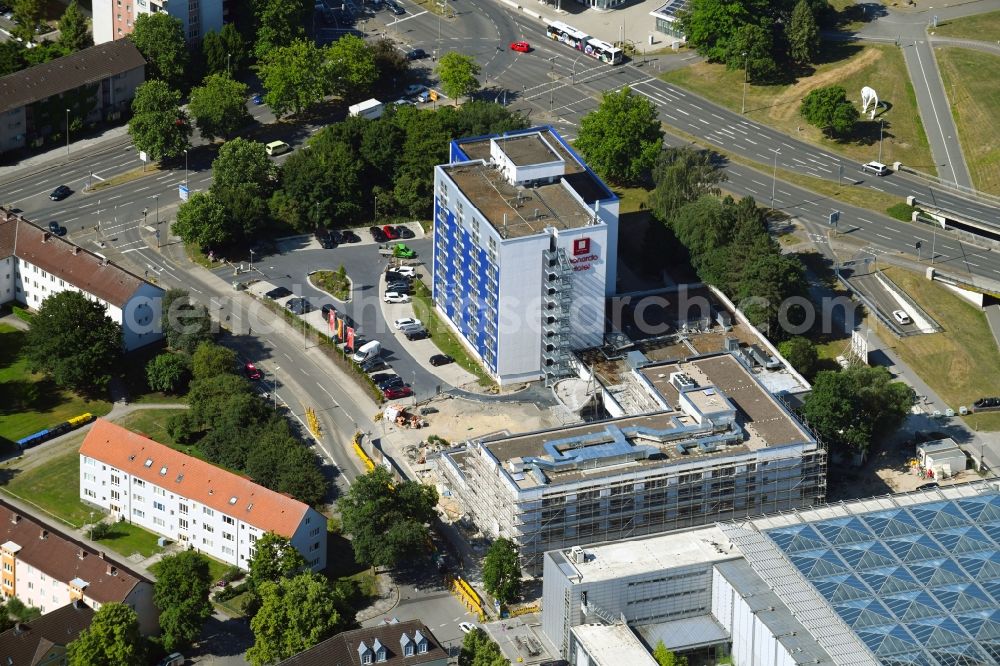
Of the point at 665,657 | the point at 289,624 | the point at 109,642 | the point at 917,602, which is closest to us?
the point at 917,602

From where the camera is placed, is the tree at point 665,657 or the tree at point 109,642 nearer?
the tree at point 109,642

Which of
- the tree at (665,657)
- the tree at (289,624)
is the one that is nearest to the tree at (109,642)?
the tree at (289,624)

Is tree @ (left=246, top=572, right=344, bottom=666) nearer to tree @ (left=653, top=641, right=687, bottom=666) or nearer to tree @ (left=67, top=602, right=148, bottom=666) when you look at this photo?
tree @ (left=67, top=602, right=148, bottom=666)

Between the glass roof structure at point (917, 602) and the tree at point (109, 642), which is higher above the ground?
the glass roof structure at point (917, 602)

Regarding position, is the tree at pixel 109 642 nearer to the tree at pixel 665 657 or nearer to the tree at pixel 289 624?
the tree at pixel 289 624

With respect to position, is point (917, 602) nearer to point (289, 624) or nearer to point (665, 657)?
point (665, 657)

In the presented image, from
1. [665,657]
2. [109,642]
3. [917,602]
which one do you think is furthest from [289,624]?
[917,602]

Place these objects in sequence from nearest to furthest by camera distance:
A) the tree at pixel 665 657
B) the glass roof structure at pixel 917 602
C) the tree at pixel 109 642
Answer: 1. the glass roof structure at pixel 917 602
2. the tree at pixel 109 642
3. the tree at pixel 665 657

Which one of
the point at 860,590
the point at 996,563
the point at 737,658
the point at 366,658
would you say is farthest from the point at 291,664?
the point at 996,563
